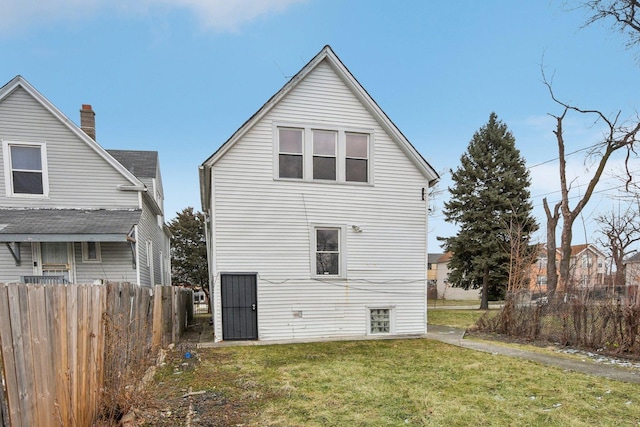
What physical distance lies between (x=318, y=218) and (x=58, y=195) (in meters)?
8.32

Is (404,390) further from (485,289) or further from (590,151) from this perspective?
(485,289)

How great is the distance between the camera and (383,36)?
15547 mm

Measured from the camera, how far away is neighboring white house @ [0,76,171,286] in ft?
32.9

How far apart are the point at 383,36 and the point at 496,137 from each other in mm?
13079

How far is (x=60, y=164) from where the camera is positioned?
10.6 metres

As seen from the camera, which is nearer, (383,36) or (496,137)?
(383,36)

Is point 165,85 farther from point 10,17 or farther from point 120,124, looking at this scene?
point 10,17

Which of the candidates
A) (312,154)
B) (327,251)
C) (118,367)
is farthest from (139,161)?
(118,367)

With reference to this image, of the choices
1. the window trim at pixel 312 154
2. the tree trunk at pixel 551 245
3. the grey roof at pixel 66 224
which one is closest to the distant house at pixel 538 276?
the tree trunk at pixel 551 245

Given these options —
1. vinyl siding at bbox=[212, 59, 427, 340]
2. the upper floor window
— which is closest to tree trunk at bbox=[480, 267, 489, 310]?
vinyl siding at bbox=[212, 59, 427, 340]

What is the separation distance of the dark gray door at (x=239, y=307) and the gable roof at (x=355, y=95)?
10.7ft

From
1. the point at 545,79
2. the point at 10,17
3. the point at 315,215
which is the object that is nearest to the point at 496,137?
the point at 545,79

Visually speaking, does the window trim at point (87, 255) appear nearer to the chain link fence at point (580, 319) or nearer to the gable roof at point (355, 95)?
the gable roof at point (355, 95)

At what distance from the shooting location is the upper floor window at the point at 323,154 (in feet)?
33.4
